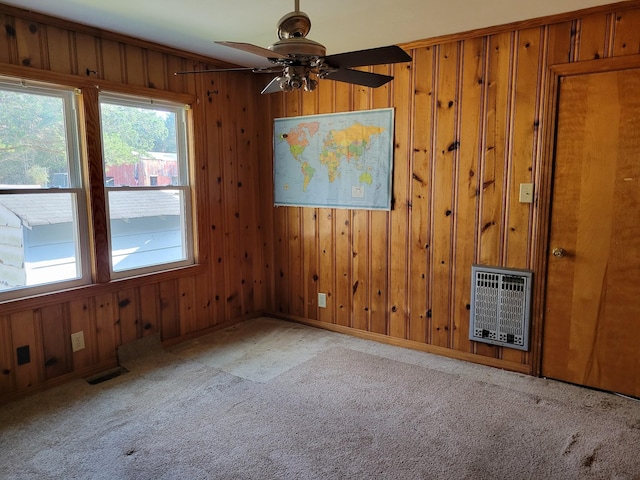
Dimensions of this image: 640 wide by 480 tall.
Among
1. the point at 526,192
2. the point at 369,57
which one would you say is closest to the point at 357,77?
the point at 369,57


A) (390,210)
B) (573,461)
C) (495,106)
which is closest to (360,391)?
Result: (573,461)

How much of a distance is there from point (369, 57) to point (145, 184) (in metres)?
2.26

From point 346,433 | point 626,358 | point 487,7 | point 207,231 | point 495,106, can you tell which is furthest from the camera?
point 207,231

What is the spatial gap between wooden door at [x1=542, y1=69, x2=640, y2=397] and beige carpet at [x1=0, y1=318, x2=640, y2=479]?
25 cm

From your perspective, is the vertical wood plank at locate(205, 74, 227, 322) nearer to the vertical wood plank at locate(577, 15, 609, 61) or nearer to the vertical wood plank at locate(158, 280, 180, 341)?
the vertical wood plank at locate(158, 280, 180, 341)

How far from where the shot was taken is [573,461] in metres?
2.12

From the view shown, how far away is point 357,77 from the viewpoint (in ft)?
7.00

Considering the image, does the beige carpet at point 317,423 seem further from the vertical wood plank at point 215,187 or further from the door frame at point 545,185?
the vertical wood plank at point 215,187

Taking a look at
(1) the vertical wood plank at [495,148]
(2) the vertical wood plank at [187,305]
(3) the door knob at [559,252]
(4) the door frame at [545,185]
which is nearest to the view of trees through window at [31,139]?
(2) the vertical wood plank at [187,305]

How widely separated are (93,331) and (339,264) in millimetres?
1980

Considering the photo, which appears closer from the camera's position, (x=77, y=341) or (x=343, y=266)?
(x=77, y=341)

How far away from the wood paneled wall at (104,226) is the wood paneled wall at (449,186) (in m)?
0.57

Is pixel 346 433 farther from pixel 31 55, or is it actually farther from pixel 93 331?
pixel 31 55

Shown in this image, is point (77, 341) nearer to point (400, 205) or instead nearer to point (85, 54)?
point (85, 54)
